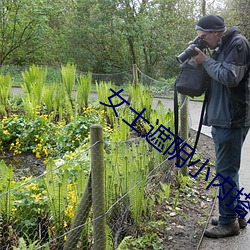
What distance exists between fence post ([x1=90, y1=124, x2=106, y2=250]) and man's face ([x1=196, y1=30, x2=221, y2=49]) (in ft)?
4.32

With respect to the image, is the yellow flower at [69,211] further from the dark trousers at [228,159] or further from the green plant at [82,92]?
the green plant at [82,92]

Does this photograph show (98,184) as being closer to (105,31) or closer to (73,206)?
(73,206)

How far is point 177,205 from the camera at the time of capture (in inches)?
163

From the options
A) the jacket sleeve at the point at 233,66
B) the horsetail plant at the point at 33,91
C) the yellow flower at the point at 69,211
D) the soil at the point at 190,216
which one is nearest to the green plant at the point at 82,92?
the horsetail plant at the point at 33,91

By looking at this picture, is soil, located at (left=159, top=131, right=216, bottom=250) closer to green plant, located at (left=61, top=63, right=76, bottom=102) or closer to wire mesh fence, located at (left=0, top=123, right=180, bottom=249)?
wire mesh fence, located at (left=0, top=123, right=180, bottom=249)

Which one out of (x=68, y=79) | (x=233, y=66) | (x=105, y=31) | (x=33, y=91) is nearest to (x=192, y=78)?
(x=233, y=66)

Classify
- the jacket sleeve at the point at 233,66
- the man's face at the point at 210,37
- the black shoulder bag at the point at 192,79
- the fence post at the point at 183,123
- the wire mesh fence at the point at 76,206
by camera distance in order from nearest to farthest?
the wire mesh fence at the point at 76,206 → the jacket sleeve at the point at 233,66 → the man's face at the point at 210,37 → the black shoulder bag at the point at 192,79 → the fence post at the point at 183,123

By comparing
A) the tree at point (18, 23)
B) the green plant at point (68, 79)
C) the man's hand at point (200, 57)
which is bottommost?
the green plant at point (68, 79)

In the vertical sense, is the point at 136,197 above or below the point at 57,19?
below

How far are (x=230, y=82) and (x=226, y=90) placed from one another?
0.18 meters

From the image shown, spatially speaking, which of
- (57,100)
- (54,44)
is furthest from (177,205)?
(54,44)

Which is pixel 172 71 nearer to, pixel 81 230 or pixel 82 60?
pixel 82 60

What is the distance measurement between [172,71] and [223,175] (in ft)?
49.8

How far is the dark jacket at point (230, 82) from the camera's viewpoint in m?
2.97
